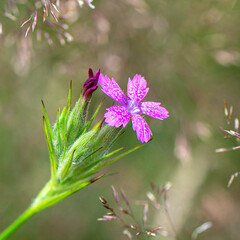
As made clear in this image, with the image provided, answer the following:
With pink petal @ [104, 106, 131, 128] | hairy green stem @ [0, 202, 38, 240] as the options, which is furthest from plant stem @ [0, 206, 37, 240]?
pink petal @ [104, 106, 131, 128]

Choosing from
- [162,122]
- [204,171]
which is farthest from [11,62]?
[204,171]

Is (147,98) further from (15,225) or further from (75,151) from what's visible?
(15,225)

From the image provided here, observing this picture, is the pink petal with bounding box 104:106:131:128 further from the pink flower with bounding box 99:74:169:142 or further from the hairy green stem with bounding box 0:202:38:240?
the hairy green stem with bounding box 0:202:38:240

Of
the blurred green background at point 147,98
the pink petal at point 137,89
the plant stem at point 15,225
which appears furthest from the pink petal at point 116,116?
the blurred green background at point 147,98

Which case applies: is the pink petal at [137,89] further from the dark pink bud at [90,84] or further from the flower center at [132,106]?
the dark pink bud at [90,84]

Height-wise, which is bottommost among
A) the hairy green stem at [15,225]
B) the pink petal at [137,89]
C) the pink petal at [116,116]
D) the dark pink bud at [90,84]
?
the hairy green stem at [15,225]

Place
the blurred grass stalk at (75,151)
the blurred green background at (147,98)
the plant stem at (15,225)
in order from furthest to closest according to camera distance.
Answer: the blurred green background at (147,98) → the blurred grass stalk at (75,151) → the plant stem at (15,225)

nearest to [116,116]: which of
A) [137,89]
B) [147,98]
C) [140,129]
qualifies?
[140,129]
